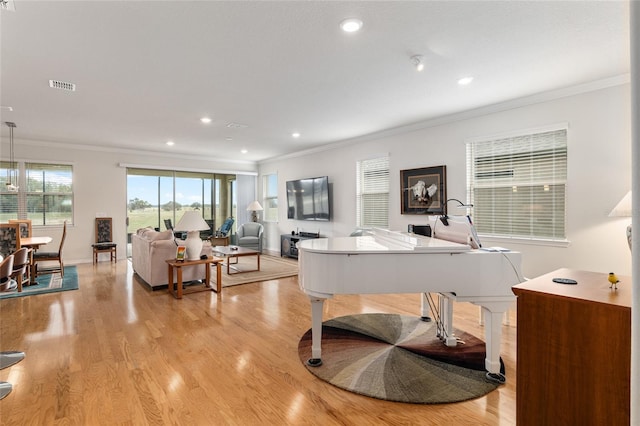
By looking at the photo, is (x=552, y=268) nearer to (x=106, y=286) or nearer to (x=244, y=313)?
(x=244, y=313)

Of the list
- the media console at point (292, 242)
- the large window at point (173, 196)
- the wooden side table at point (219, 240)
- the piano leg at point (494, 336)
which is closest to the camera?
the piano leg at point (494, 336)

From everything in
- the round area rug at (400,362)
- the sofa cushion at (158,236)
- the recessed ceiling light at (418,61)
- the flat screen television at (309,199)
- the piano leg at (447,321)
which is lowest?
the round area rug at (400,362)

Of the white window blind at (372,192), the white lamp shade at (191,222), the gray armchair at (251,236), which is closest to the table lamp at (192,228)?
the white lamp shade at (191,222)

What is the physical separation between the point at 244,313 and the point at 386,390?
2.11 meters

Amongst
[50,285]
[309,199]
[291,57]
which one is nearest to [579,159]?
[291,57]

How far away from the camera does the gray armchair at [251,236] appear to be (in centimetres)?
787

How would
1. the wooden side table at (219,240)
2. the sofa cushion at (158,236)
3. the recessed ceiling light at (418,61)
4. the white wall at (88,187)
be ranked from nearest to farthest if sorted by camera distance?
the recessed ceiling light at (418,61) < the sofa cushion at (158,236) < the white wall at (88,187) < the wooden side table at (219,240)

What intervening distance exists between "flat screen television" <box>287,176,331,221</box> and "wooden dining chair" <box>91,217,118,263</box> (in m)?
4.09

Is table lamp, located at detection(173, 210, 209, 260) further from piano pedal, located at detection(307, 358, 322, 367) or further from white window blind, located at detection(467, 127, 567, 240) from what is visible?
white window blind, located at detection(467, 127, 567, 240)

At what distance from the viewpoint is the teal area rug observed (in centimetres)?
458

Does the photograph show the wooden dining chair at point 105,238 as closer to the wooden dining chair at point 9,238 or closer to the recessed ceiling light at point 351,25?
the wooden dining chair at point 9,238

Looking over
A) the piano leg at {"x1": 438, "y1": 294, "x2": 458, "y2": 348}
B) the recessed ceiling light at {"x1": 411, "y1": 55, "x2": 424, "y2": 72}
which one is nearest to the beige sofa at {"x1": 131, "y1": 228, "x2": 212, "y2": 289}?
the piano leg at {"x1": 438, "y1": 294, "x2": 458, "y2": 348}

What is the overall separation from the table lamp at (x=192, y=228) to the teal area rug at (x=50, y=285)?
1.95 meters

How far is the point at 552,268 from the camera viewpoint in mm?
3980
